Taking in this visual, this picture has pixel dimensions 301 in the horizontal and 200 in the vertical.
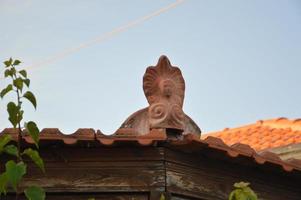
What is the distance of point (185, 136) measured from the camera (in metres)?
5.11

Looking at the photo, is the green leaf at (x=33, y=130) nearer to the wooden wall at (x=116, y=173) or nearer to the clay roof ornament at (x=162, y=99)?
the wooden wall at (x=116, y=173)

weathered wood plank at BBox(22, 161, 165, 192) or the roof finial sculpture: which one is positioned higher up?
the roof finial sculpture

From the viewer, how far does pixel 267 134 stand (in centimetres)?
1173

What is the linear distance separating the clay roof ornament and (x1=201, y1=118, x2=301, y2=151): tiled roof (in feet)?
16.5

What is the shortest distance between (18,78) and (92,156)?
229cm

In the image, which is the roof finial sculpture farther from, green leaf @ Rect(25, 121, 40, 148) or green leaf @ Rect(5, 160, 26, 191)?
green leaf @ Rect(5, 160, 26, 191)

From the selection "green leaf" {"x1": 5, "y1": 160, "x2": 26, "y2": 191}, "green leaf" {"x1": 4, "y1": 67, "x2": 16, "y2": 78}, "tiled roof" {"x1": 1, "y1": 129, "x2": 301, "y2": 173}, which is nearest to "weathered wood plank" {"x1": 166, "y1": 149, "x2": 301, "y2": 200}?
"tiled roof" {"x1": 1, "y1": 129, "x2": 301, "y2": 173}

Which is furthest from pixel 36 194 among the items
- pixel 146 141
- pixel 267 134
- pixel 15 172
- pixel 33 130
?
pixel 267 134

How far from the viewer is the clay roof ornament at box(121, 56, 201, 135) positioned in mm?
5660

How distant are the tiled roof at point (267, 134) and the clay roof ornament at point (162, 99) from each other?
16.5 feet

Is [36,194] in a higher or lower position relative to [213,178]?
lower

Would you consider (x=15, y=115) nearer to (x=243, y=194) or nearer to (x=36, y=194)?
(x=36, y=194)

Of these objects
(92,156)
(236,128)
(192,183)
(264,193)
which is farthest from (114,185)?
(236,128)

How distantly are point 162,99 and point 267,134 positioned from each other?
6.25 meters
